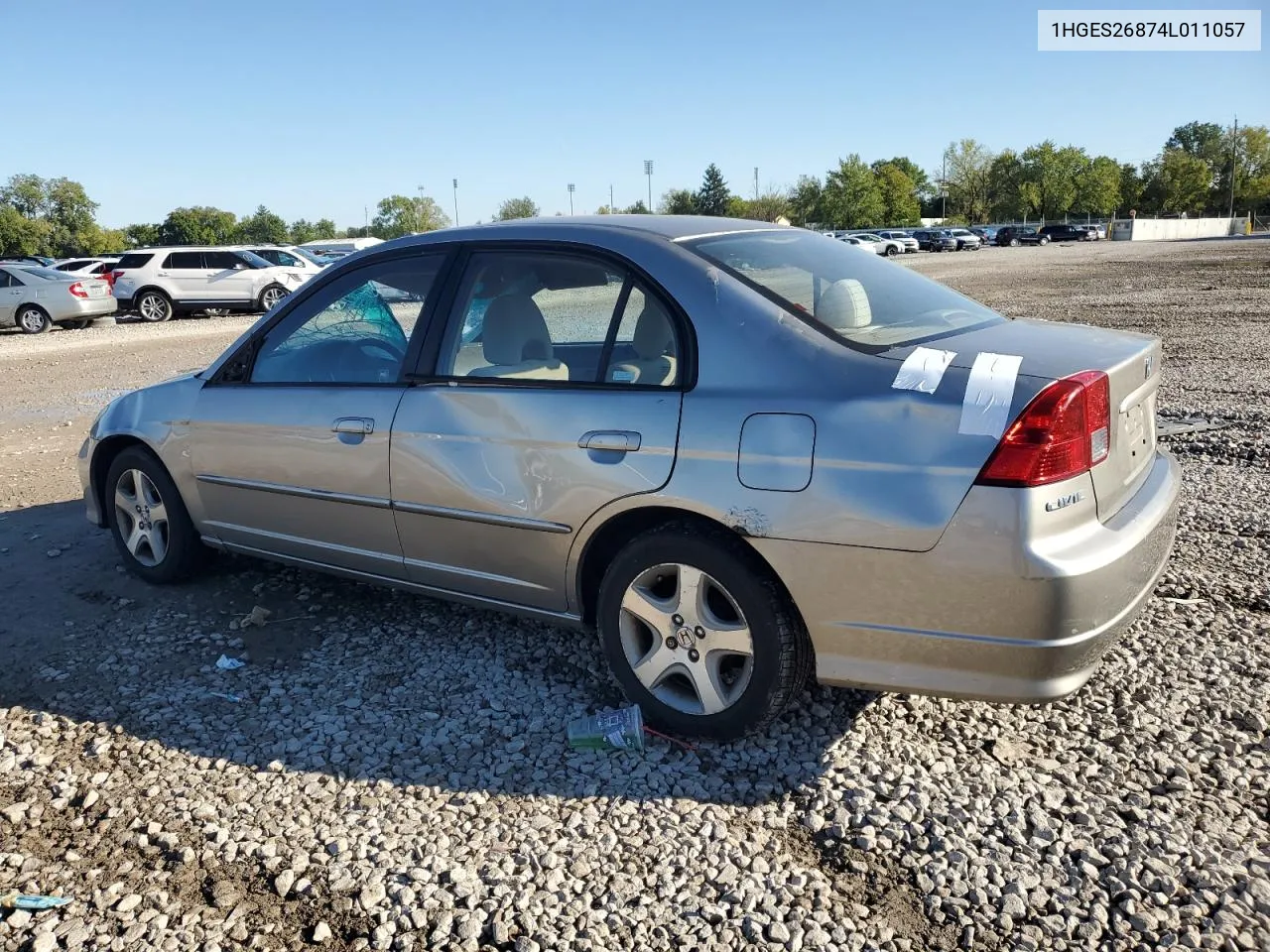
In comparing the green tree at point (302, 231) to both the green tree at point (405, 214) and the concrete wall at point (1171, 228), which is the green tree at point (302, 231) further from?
the concrete wall at point (1171, 228)

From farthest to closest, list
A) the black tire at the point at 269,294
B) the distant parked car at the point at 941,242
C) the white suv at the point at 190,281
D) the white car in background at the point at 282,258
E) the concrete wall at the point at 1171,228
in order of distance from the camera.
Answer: the concrete wall at the point at 1171,228
the distant parked car at the point at 941,242
the white car in background at the point at 282,258
the black tire at the point at 269,294
the white suv at the point at 190,281

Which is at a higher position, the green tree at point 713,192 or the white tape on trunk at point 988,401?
the green tree at point 713,192

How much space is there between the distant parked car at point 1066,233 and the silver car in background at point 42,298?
240 ft

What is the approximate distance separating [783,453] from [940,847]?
1.15 meters

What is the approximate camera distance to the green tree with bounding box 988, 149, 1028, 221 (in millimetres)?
111188

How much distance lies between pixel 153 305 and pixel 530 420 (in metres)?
23.4

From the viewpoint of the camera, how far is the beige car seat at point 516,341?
3.51m

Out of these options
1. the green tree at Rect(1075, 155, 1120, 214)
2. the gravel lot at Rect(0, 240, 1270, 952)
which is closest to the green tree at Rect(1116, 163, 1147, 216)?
the green tree at Rect(1075, 155, 1120, 214)

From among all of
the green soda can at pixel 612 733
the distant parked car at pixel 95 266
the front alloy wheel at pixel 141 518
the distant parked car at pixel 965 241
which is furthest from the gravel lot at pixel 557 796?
the distant parked car at pixel 965 241

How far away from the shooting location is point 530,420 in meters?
3.33

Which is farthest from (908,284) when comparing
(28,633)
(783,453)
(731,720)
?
(28,633)

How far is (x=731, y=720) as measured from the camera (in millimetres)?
3057

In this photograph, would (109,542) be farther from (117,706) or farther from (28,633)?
(117,706)

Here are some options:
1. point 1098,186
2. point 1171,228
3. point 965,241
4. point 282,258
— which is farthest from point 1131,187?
point 282,258
